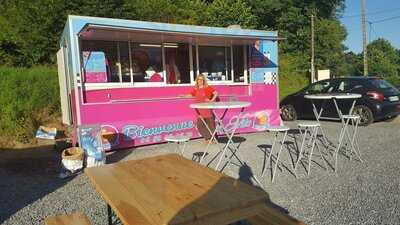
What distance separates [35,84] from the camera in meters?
10.7

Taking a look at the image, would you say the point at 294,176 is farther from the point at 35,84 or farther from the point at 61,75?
the point at 35,84

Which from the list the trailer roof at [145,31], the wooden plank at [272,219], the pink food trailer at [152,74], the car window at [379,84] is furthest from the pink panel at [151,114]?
the wooden plank at [272,219]

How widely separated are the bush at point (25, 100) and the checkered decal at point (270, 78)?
6152mm

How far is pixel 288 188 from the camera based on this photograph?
5016 millimetres

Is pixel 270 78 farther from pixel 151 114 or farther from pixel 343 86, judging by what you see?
pixel 151 114

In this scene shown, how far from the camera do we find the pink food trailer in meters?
8.27

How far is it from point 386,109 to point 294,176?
278 inches

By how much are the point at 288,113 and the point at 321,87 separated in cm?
140

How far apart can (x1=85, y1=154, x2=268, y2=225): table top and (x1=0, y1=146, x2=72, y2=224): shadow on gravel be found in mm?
2266

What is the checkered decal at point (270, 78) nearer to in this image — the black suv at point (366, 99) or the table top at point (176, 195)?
the black suv at point (366, 99)

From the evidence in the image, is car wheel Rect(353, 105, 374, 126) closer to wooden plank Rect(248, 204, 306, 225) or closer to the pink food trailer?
the pink food trailer

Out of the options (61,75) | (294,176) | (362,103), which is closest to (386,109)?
(362,103)

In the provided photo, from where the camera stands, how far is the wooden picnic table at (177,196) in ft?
6.83

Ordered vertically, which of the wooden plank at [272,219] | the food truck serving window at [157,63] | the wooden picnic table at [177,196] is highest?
the food truck serving window at [157,63]
